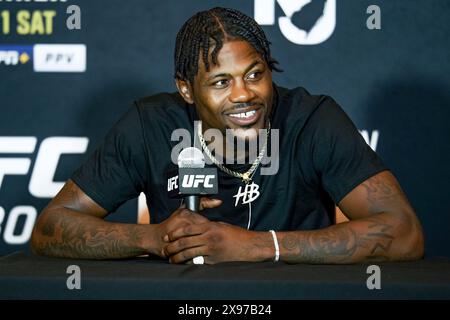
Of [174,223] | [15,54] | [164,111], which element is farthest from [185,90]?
[15,54]

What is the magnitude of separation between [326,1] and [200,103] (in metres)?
0.98

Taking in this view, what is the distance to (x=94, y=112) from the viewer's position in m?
3.03

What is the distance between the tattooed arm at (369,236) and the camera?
1807 millimetres

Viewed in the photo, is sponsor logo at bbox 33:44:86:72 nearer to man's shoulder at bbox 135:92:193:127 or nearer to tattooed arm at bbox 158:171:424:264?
man's shoulder at bbox 135:92:193:127

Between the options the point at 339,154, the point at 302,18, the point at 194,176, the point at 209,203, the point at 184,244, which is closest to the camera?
the point at 194,176

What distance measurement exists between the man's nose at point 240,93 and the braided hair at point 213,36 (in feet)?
0.26

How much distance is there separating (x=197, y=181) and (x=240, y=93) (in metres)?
0.46

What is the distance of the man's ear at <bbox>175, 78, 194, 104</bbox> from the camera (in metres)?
2.26

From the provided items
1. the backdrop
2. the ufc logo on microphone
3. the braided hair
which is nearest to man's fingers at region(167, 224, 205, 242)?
the ufc logo on microphone

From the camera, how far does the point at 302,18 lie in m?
2.97

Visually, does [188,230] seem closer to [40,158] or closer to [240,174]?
[240,174]

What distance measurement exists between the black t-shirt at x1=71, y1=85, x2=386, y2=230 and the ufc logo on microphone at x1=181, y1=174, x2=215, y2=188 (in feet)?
1.59

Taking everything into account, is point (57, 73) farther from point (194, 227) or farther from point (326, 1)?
point (194, 227)
